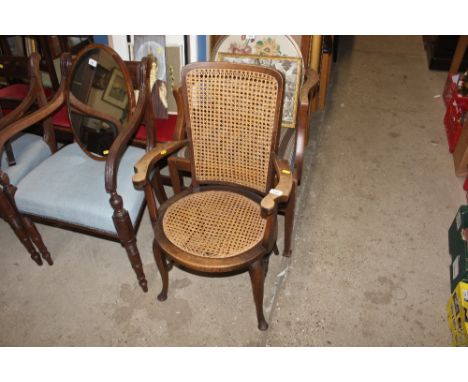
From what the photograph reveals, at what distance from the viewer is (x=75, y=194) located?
1.69 meters

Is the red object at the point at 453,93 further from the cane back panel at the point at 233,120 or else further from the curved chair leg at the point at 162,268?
the curved chair leg at the point at 162,268

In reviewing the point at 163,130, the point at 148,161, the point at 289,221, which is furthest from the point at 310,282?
the point at 163,130

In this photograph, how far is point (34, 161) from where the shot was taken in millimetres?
2014

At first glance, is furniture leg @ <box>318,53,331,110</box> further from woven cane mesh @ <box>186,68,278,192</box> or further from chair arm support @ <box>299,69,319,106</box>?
woven cane mesh @ <box>186,68,278,192</box>

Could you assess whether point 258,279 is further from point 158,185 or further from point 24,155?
point 24,155

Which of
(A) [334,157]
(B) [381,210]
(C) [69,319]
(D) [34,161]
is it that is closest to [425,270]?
(B) [381,210]

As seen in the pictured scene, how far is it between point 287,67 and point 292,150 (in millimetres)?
531

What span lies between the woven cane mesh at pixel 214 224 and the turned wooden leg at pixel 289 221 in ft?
0.74

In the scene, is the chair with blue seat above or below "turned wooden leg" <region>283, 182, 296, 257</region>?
above

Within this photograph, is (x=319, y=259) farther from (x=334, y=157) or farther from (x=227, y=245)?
(x=334, y=157)

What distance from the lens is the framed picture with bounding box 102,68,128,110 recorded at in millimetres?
1912

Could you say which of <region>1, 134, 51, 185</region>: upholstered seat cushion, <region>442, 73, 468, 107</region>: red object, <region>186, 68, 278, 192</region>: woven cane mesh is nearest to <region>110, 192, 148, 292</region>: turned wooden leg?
<region>186, 68, 278, 192</region>: woven cane mesh

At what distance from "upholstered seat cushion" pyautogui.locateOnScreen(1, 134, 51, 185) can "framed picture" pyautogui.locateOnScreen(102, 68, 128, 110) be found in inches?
19.3

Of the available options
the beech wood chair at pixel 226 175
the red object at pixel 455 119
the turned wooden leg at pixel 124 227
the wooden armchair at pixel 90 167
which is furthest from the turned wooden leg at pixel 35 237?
the red object at pixel 455 119
